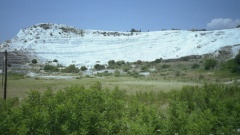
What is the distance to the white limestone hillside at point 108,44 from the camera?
63.8 meters

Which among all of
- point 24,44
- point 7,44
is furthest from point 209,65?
point 7,44

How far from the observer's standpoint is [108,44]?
75.7 meters

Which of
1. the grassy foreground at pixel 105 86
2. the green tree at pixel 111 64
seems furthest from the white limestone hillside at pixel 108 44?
the grassy foreground at pixel 105 86

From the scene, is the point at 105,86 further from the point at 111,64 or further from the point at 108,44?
the point at 108,44

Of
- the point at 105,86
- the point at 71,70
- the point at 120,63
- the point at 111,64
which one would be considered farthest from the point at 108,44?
the point at 105,86

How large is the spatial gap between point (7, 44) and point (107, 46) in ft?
89.4

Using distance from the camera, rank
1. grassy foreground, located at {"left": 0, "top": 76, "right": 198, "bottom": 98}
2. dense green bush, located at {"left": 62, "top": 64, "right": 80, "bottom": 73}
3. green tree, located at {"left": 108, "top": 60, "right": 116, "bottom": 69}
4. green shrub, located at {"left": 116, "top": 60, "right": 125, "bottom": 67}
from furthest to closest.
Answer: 1. green shrub, located at {"left": 116, "top": 60, "right": 125, "bottom": 67}
2. green tree, located at {"left": 108, "top": 60, "right": 116, "bottom": 69}
3. dense green bush, located at {"left": 62, "top": 64, "right": 80, "bottom": 73}
4. grassy foreground, located at {"left": 0, "top": 76, "right": 198, "bottom": 98}

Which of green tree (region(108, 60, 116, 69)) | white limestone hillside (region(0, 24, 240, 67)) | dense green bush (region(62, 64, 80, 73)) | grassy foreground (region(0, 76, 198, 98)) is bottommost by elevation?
grassy foreground (region(0, 76, 198, 98))

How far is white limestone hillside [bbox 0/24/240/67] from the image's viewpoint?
2511 inches

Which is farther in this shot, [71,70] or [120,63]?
[120,63]

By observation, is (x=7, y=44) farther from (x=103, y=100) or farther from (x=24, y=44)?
(x=103, y=100)

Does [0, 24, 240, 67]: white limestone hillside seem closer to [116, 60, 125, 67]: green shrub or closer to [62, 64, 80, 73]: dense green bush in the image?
[116, 60, 125, 67]: green shrub

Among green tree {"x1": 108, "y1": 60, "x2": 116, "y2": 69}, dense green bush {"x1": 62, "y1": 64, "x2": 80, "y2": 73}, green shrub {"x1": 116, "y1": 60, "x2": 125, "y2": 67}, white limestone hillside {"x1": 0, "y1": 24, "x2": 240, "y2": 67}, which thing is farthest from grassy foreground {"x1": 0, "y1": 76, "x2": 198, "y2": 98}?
white limestone hillside {"x1": 0, "y1": 24, "x2": 240, "y2": 67}

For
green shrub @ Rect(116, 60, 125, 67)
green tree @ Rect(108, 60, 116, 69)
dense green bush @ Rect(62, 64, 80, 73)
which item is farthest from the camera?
green shrub @ Rect(116, 60, 125, 67)
